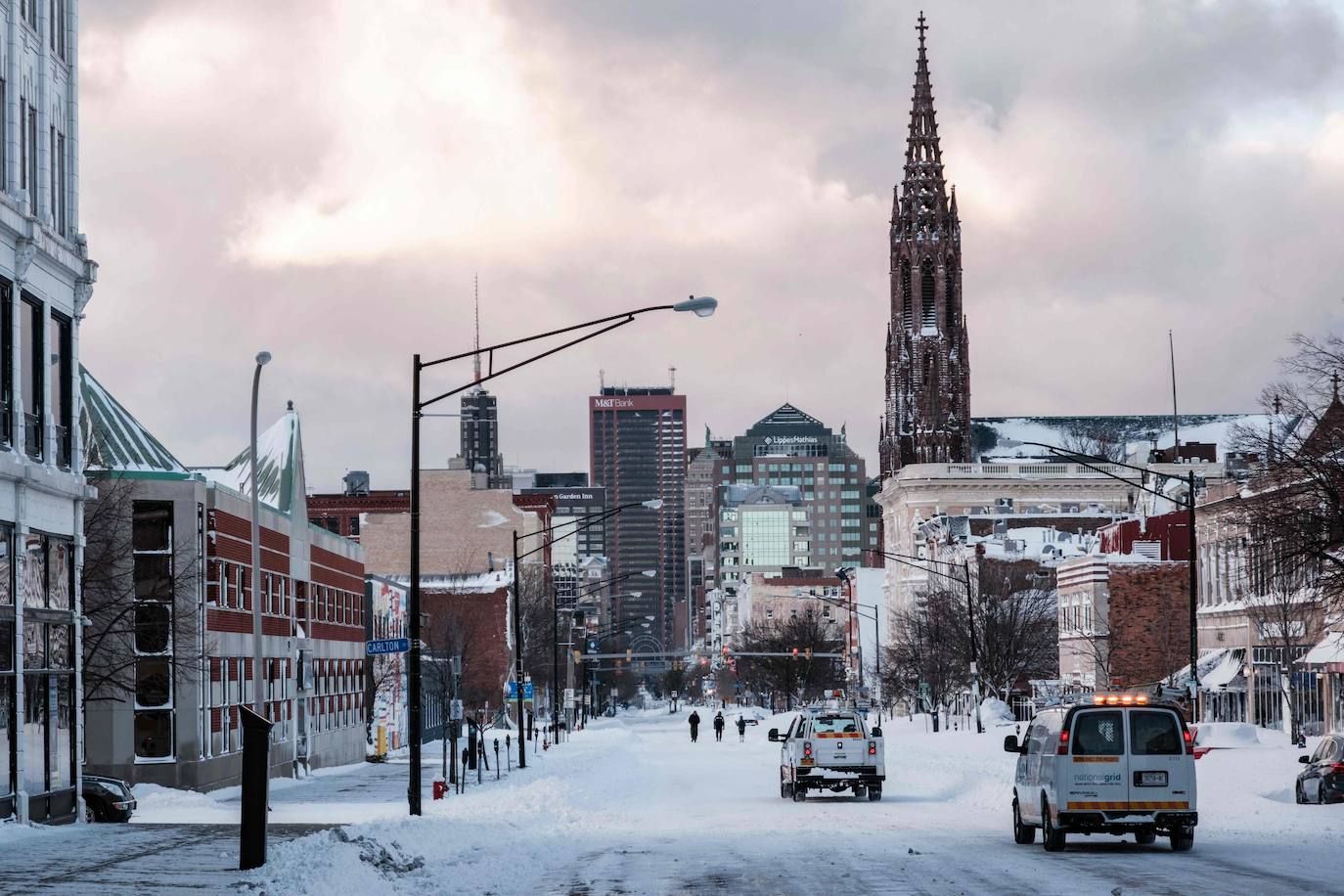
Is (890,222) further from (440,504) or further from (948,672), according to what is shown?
(948,672)

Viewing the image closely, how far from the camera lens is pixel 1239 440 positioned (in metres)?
47.9

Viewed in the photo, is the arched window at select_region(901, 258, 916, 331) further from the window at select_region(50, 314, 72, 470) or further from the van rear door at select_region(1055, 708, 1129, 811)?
the van rear door at select_region(1055, 708, 1129, 811)

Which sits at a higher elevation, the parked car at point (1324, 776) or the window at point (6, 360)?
the window at point (6, 360)

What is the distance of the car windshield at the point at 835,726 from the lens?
40000 mm

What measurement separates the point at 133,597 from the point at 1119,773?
2579 centimetres

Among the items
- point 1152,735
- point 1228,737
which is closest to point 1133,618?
point 1228,737

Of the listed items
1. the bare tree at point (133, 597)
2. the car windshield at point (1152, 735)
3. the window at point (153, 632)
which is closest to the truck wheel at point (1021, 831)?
the car windshield at point (1152, 735)

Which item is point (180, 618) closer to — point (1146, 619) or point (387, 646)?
point (387, 646)

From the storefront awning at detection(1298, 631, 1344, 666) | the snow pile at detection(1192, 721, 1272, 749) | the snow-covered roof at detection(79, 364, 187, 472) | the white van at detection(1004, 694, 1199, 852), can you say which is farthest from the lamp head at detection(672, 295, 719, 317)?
the storefront awning at detection(1298, 631, 1344, 666)

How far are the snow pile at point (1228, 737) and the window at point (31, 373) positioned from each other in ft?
106

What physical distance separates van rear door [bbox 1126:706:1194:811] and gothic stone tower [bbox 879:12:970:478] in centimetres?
15583

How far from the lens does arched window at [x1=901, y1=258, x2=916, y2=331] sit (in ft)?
605

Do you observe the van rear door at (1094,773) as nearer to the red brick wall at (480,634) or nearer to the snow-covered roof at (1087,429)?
the red brick wall at (480,634)

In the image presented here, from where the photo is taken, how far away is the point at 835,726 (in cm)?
4025
